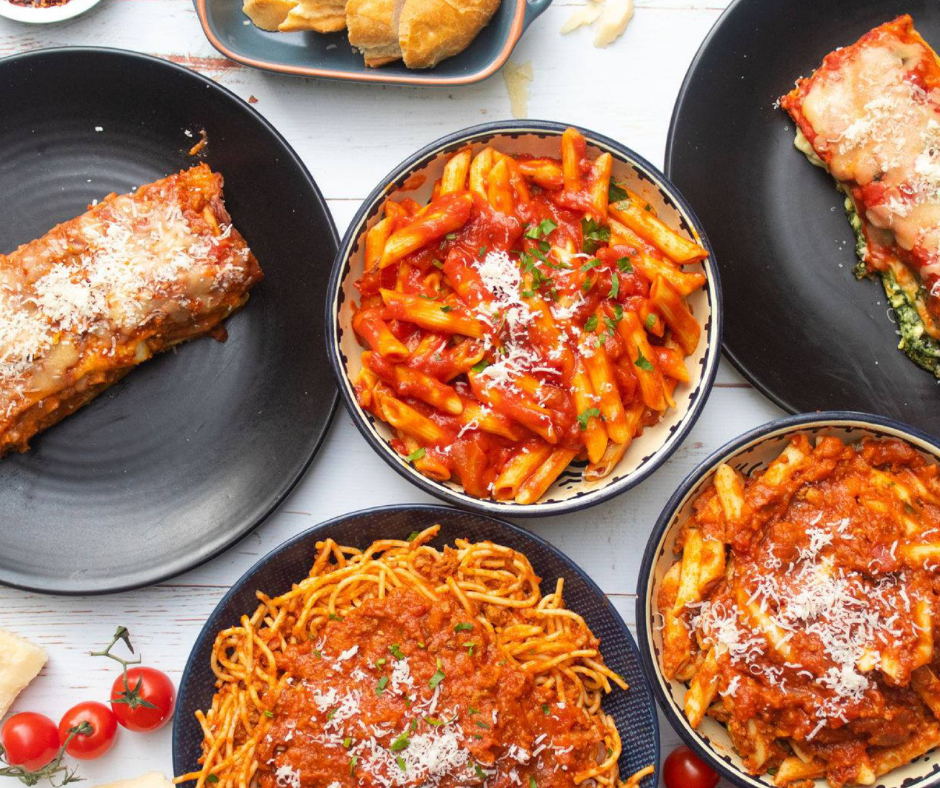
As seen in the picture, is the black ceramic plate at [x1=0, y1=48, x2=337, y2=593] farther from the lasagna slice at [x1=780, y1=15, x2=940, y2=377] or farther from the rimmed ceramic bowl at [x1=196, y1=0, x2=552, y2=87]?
the lasagna slice at [x1=780, y1=15, x2=940, y2=377]

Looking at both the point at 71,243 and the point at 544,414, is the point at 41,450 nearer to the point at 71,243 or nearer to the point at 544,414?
the point at 71,243

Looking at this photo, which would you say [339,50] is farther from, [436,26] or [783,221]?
[783,221]

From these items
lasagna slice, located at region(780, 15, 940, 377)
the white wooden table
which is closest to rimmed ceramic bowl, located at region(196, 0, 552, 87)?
the white wooden table

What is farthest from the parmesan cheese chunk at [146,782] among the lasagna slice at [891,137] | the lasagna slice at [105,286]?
the lasagna slice at [891,137]

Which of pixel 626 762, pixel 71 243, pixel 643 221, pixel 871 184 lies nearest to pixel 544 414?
pixel 643 221

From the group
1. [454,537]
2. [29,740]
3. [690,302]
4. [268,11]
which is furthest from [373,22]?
[29,740]
